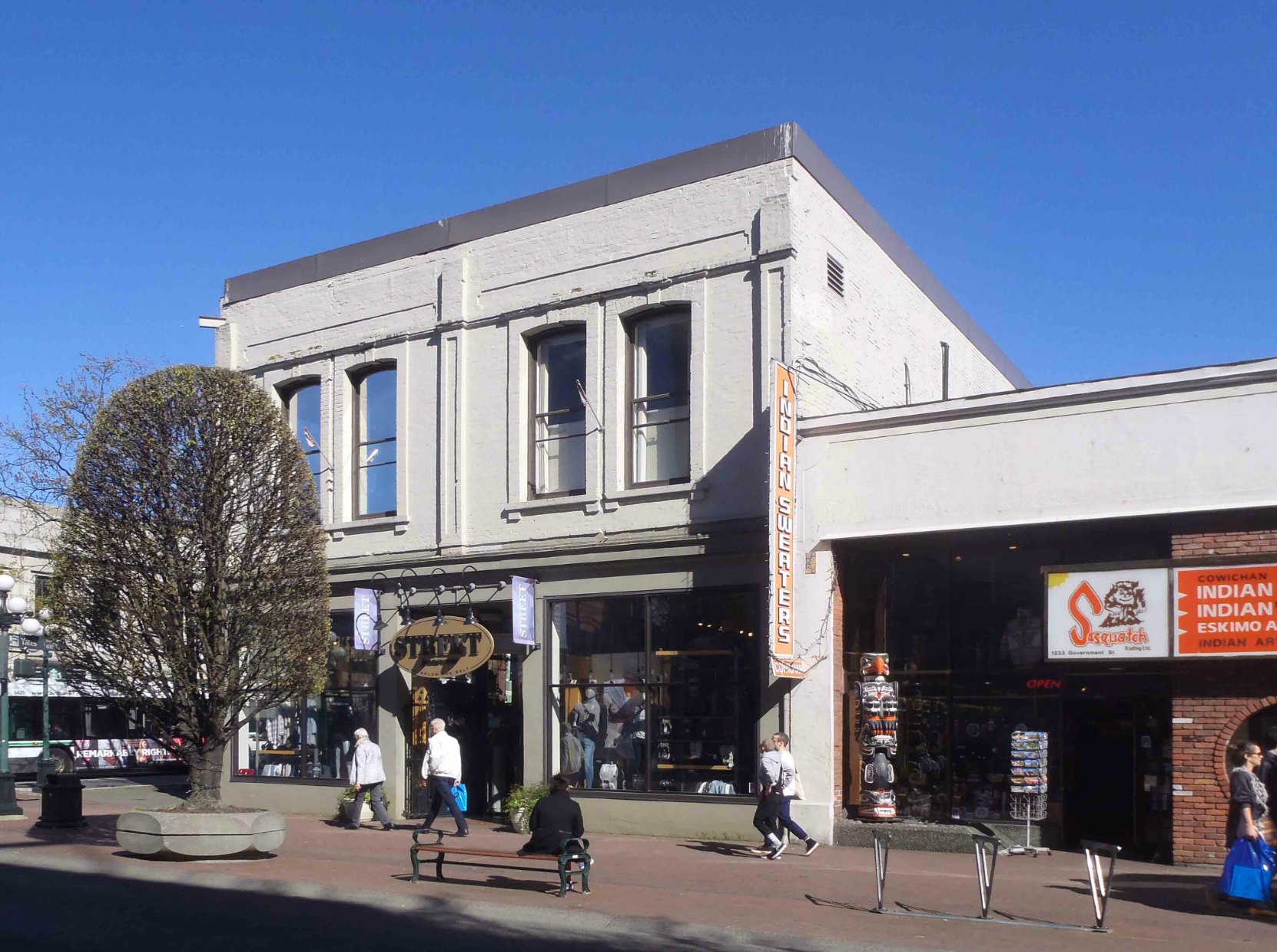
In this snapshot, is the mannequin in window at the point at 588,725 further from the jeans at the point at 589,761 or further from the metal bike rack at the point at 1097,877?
the metal bike rack at the point at 1097,877

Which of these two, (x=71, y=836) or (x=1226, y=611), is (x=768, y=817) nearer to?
(x=1226, y=611)

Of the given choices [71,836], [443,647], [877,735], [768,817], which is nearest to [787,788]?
[768,817]

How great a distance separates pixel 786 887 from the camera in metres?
13.1

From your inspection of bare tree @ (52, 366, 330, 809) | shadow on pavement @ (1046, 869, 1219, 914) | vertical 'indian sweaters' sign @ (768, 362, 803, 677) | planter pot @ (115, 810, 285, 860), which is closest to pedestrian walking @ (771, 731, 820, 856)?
vertical 'indian sweaters' sign @ (768, 362, 803, 677)

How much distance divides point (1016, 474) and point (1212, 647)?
2.89 metres

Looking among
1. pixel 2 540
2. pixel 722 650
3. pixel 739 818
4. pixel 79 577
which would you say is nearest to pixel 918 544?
pixel 722 650

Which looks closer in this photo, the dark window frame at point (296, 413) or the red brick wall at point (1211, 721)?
the red brick wall at point (1211, 721)

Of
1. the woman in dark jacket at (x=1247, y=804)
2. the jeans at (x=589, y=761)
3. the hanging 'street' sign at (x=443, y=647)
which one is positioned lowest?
the jeans at (x=589, y=761)

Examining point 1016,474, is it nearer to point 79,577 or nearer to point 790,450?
point 790,450

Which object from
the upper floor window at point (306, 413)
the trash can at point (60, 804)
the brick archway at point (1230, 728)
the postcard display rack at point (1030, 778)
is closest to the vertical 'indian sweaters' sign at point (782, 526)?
the postcard display rack at point (1030, 778)

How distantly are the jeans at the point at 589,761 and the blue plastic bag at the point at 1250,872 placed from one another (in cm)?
901

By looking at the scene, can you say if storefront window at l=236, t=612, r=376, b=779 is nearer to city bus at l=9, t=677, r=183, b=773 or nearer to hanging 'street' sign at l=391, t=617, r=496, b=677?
hanging 'street' sign at l=391, t=617, r=496, b=677

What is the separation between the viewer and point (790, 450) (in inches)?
661

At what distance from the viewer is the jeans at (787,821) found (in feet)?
49.6
